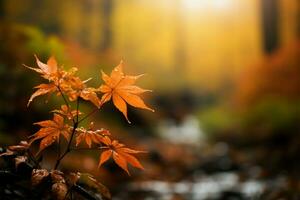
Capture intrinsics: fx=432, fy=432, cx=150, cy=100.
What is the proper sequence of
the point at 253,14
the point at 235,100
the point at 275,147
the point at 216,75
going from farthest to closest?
the point at 216,75 < the point at 253,14 < the point at 235,100 < the point at 275,147

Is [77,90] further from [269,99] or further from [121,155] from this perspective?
[269,99]

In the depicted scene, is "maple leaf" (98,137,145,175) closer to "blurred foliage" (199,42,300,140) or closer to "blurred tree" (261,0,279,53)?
"blurred foliage" (199,42,300,140)

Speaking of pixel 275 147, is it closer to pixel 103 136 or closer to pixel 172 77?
pixel 103 136

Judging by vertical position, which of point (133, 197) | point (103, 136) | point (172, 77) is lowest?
point (133, 197)

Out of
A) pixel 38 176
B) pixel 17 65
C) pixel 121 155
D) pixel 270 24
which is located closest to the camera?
pixel 38 176

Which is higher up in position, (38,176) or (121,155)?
(121,155)

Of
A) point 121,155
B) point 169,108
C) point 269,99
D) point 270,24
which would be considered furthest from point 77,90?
point 169,108

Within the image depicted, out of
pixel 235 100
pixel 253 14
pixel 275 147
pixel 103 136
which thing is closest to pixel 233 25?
pixel 253 14

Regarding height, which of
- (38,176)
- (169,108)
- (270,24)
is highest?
(270,24)
